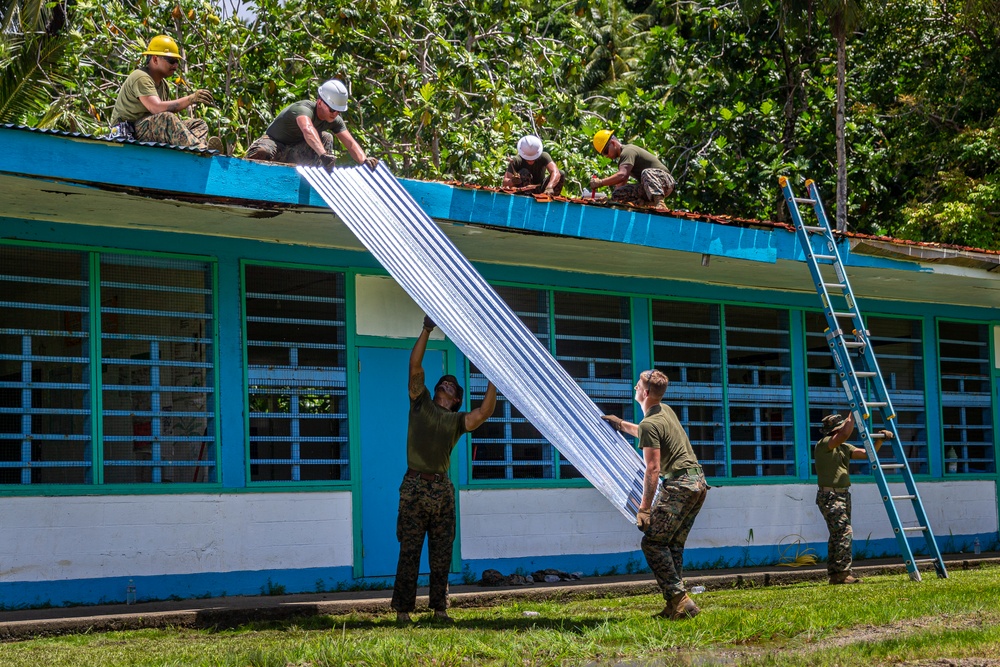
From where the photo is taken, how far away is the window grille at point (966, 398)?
14094 mm

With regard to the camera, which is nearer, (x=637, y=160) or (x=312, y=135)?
(x=312, y=135)

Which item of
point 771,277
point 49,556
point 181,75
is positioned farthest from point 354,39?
point 49,556

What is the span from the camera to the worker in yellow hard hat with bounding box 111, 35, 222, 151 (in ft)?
29.0

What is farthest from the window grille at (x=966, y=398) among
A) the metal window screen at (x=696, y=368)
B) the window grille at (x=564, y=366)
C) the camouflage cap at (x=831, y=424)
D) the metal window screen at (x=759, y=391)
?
the window grille at (x=564, y=366)

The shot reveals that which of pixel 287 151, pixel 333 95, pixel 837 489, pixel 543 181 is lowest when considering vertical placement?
pixel 837 489

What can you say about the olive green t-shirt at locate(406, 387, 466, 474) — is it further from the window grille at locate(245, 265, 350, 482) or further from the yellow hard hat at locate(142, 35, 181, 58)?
the yellow hard hat at locate(142, 35, 181, 58)

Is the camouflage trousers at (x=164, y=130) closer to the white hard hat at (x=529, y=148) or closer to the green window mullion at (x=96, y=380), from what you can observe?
the green window mullion at (x=96, y=380)

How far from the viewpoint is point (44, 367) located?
8.73 m

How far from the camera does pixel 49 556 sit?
8.46m

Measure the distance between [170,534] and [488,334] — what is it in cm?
339

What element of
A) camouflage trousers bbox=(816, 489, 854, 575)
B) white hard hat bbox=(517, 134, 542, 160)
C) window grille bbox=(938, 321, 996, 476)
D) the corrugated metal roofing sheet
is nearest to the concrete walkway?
camouflage trousers bbox=(816, 489, 854, 575)

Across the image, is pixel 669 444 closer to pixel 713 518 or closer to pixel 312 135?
pixel 312 135

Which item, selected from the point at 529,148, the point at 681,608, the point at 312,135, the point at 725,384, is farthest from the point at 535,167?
the point at 681,608

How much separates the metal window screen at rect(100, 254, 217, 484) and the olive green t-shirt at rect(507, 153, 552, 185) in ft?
12.8
